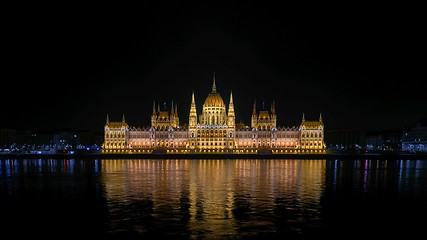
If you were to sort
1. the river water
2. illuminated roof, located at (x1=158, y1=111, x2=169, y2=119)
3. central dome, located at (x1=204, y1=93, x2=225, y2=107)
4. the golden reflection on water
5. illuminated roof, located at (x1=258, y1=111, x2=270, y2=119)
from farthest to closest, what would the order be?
1. illuminated roof, located at (x1=158, y1=111, x2=169, y2=119)
2. illuminated roof, located at (x1=258, y1=111, x2=270, y2=119)
3. central dome, located at (x1=204, y1=93, x2=225, y2=107)
4. the golden reflection on water
5. the river water

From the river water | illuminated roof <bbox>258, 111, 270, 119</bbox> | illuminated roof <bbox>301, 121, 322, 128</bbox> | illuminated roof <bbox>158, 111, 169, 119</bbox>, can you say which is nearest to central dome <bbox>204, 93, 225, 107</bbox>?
illuminated roof <bbox>258, 111, 270, 119</bbox>

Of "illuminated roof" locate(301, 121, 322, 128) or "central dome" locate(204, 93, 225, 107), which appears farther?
"central dome" locate(204, 93, 225, 107)

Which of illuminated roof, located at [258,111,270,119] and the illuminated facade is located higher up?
illuminated roof, located at [258,111,270,119]

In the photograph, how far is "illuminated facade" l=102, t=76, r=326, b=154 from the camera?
469 ft

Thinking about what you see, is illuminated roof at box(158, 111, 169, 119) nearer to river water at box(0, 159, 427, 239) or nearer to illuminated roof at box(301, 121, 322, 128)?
illuminated roof at box(301, 121, 322, 128)

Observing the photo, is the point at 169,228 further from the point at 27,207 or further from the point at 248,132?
the point at 248,132

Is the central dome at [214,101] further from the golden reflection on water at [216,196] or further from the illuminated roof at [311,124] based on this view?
the golden reflection on water at [216,196]

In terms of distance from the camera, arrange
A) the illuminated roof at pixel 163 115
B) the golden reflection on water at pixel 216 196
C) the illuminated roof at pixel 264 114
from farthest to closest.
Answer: the illuminated roof at pixel 163 115, the illuminated roof at pixel 264 114, the golden reflection on water at pixel 216 196

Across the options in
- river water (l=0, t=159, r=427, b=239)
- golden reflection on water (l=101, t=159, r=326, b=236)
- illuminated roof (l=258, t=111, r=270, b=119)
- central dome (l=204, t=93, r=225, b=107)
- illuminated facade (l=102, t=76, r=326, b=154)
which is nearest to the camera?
river water (l=0, t=159, r=427, b=239)

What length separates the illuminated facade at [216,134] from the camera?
143 meters

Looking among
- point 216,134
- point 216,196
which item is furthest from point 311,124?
point 216,196

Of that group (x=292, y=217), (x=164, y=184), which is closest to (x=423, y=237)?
(x=292, y=217)

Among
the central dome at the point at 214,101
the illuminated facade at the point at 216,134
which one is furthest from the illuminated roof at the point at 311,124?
the central dome at the point at 214,101

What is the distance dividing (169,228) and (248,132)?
126 meters
